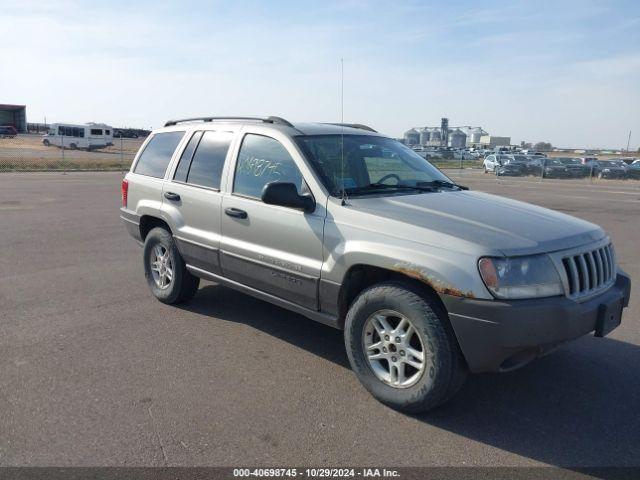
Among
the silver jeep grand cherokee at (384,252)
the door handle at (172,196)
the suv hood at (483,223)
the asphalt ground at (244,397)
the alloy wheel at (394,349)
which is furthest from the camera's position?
the door handle at (172,196)

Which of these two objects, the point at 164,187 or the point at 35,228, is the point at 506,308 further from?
the point at 35,228

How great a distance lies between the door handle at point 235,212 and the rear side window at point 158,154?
1.32m

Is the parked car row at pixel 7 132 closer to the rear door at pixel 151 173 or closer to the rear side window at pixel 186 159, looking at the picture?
the rear door at pixel 151 173

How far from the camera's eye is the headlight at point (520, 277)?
3.32 meters

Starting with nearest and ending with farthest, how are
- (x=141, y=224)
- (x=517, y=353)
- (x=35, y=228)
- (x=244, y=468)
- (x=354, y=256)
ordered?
(x=244, y=468) < (x=517, y=353) < (x=354, y=256) < (x=141, y=224) < (x=35, y=228)

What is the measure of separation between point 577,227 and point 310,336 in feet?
7.69

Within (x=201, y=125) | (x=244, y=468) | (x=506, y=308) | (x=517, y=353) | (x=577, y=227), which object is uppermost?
(x=201, y=125)

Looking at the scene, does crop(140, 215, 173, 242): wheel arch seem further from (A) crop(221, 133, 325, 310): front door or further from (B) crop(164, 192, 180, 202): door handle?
→ (A) crop(221, 133, 325, 310): front door

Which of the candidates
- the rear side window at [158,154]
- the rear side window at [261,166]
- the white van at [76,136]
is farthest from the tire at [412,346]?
the white van at [76,136]

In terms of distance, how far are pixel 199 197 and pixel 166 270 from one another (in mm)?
1025

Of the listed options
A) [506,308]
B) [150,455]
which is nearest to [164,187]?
[150,455]

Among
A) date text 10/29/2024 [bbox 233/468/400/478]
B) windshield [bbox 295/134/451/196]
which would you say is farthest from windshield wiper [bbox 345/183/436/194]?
date text 10/29/2024 [bbox 233/468/400/478]

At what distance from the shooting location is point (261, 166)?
4.76 m

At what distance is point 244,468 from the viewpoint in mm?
3076
